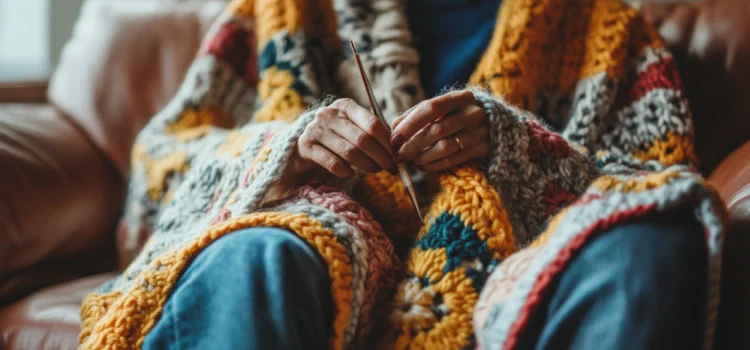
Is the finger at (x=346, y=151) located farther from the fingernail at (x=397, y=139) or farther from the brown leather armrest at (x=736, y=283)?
the brown leather armrest at (x=736, y=283)

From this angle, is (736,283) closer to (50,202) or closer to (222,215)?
(222,215)

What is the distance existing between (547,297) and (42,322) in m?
0.63

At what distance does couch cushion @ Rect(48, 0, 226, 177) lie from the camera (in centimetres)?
121

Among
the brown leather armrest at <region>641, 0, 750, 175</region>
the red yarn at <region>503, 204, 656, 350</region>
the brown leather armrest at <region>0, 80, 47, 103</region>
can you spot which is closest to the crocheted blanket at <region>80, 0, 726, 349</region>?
the red yarn at <region>503, 204, 656, 350</region>

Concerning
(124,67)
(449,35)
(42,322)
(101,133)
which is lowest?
(42,322)

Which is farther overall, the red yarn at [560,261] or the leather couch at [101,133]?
the leather couch at [101,133]

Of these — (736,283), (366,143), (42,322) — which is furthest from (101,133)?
(736,283)

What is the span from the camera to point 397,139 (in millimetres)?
737

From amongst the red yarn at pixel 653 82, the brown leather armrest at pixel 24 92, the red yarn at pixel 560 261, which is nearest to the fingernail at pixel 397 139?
the red yarn at pixel 560 261

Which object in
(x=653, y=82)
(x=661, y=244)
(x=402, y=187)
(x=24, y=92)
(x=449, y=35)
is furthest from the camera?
(x=24, y=92)

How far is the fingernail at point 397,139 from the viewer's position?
2.41ft

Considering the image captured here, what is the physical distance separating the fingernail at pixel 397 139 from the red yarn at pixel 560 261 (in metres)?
0.24

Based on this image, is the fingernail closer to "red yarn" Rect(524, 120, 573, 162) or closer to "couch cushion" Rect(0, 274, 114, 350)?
"red yarn" Rect(524, 120, 573, 162)

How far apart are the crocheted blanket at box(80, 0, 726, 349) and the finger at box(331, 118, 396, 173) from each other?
0.05 metres
